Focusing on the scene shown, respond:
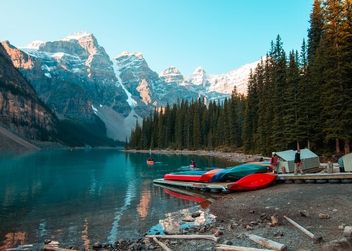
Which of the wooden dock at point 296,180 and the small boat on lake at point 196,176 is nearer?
the wooden dock at point 296,180

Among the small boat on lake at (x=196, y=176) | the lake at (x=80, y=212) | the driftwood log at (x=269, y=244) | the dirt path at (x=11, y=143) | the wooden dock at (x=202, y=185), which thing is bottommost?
the lake at (x=80, y=212)

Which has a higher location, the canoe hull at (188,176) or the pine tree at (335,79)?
the pine tree at (335,79)

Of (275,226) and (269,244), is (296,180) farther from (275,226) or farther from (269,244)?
(269,244)

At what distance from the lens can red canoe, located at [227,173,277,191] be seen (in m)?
24.8

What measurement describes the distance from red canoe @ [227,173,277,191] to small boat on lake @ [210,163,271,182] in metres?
2.28

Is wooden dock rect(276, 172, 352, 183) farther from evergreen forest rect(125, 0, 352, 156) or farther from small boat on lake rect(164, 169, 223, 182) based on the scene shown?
evergreen forest rect(125, 0, 352, 156)

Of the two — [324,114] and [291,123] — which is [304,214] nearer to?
[324,114]

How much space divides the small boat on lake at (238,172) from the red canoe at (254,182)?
228 cm

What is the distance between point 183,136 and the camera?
420ft

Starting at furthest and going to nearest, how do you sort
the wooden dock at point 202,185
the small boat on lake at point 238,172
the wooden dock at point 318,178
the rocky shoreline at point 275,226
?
the small boat on lake at point 238,172 < the wooden dock at point 202,185 < the wooden dock at point 318,178 < the rocky shoreline at point 275,226

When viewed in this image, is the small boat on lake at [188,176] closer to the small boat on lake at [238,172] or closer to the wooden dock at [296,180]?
the wooden dock at [296,180]

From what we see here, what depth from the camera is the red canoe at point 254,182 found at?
2478cm

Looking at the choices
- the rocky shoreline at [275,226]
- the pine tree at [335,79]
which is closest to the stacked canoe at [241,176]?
the rocky shoreline at [275,226]

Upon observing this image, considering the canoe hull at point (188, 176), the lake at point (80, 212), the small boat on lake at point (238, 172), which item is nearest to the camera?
the lake at point (80, 212)
